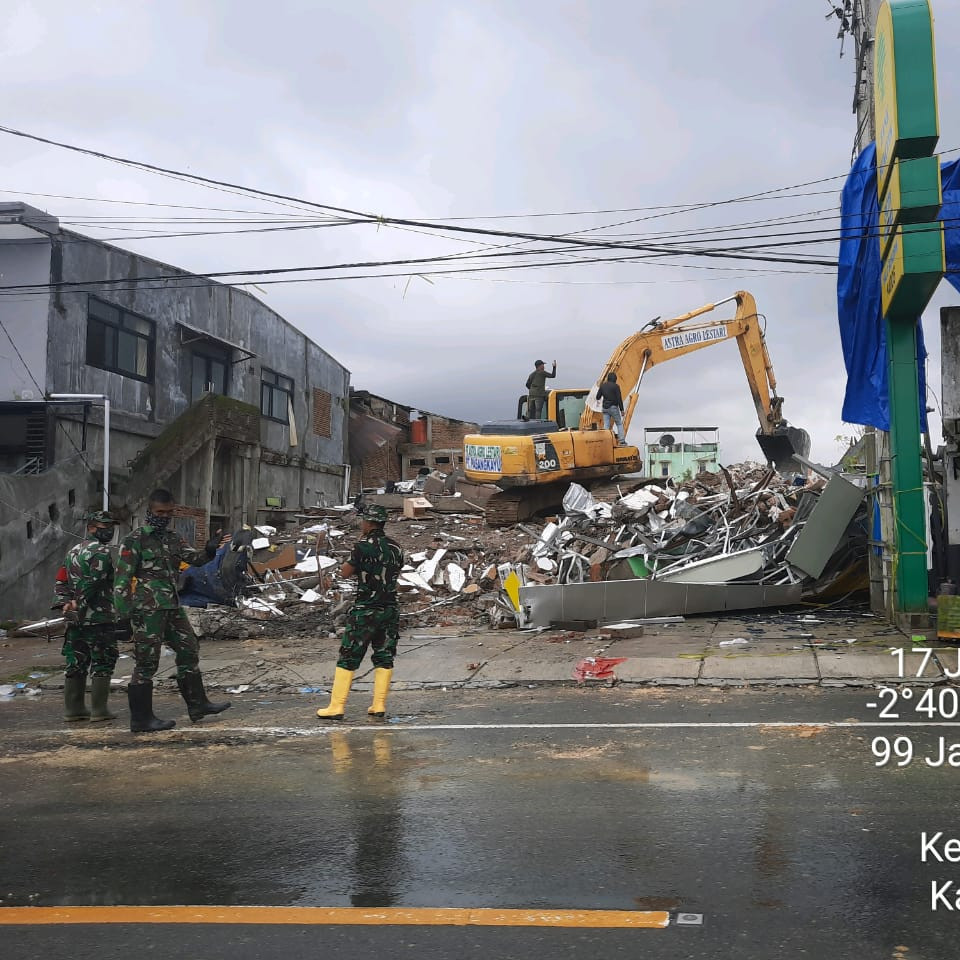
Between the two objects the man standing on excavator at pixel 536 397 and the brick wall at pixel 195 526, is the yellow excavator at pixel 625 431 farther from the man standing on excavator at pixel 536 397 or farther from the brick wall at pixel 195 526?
the brick wall at pixel 195 526

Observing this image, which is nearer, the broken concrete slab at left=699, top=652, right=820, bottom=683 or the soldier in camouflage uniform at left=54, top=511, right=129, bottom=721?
the soldier in camouflage uniform at left=54, top=511, right=129, bottom=721

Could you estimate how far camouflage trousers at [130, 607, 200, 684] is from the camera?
8008 mm

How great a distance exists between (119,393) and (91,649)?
42.6 feet

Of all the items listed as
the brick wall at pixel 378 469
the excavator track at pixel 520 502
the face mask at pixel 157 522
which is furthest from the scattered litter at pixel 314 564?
the brick wall at pixel 378 469

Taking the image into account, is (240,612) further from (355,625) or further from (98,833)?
(98,833)

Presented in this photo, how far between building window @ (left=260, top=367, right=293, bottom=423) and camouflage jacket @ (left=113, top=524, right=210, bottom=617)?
19822 millimetres

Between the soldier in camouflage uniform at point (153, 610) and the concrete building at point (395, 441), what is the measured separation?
1056 inches

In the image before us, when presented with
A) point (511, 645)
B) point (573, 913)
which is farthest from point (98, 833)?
point (511, 645)

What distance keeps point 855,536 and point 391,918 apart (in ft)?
42.6

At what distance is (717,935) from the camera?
3.49 metres

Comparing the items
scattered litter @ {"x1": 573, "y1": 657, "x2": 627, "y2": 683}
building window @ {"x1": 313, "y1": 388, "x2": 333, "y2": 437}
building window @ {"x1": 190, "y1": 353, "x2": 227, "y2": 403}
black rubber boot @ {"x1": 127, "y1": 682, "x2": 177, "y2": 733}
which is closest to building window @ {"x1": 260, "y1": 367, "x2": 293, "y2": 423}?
building window @ {"x1": 313, "y1": 388, "x2": 333, "y2": 437}

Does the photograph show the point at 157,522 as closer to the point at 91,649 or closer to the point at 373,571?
the point at 91,649

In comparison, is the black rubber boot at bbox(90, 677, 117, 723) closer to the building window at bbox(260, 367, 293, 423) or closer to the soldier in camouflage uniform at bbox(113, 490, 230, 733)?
the soldier in camouflage uniform at bbox(113, 490, 230, 733)

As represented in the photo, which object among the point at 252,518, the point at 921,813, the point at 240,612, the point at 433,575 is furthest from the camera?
the point at 252,518
